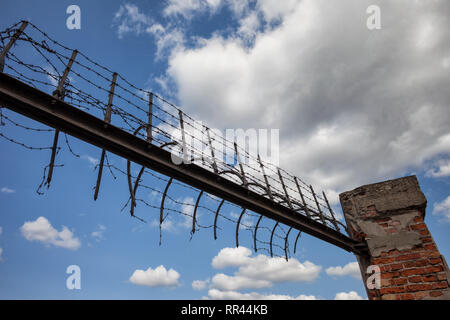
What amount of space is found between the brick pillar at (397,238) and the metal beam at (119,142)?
159cm

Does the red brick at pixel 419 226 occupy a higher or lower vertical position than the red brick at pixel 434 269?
higher

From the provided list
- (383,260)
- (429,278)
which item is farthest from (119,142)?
(429,278)

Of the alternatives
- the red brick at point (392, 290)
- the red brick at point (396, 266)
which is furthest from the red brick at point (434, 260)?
the red brick at point (392, 290)

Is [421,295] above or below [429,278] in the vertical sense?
below

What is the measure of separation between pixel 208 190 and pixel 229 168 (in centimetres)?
50

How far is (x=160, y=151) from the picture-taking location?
10.6 feet

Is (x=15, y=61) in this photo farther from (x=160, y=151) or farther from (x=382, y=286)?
(x=382, y=286)

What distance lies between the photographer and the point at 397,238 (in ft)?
14.5

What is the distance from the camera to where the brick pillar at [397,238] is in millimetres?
3988

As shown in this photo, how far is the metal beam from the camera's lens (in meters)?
2.50

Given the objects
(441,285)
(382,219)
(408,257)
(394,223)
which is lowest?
(441,285)

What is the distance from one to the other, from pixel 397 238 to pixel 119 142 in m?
4.69

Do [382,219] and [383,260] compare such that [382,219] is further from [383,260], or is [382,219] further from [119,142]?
[119,142]

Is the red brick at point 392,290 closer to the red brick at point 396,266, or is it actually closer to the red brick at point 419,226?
the red brick at point 396,266
